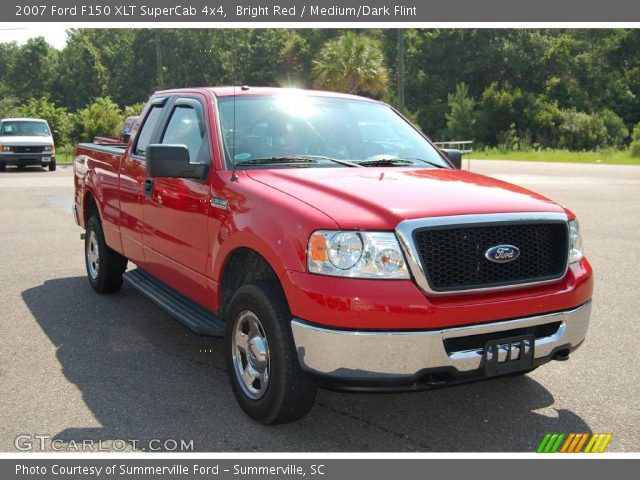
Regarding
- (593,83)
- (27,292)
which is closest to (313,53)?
(593,83)

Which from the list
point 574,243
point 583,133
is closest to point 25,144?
point 574,243

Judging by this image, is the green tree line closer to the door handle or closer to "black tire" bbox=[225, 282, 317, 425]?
the door handle

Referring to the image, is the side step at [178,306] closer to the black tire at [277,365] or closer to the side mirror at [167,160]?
the black tire at [277,365]

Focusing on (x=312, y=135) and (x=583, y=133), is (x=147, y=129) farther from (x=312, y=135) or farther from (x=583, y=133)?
(x=583, y=133)

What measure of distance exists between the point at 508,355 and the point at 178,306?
91.9 inches

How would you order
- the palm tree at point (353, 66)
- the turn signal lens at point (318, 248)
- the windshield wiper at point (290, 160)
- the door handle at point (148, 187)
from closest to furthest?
the turn signal lens at point (318, 248) → the windshield wiper at point (290, 160) → the door handle at point (148, 187) → the palm tree at point (353, 66)

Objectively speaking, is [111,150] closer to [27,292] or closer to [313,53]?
[27,292]

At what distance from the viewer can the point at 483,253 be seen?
3.50 meters

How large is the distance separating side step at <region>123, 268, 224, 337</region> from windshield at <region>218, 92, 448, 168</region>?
3.32ft

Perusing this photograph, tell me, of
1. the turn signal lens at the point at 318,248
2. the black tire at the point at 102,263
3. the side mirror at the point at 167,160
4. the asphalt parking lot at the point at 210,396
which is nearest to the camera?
the turn signal lens at the point at 318,248

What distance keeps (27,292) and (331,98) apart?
3.89 metres

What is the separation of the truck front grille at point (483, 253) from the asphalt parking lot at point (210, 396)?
88cm

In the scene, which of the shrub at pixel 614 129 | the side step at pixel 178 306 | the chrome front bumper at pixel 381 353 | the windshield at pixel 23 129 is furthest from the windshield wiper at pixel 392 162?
the shrub at pixel 614 129

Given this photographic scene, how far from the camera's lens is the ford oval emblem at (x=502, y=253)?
11.5 feet
